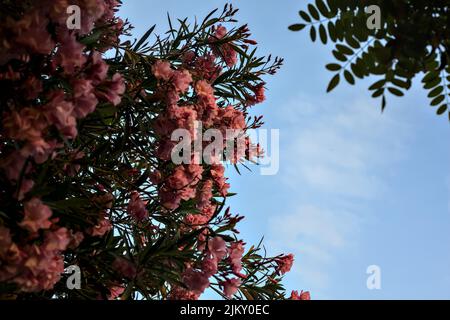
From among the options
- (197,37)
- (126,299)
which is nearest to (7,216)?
(126,299)

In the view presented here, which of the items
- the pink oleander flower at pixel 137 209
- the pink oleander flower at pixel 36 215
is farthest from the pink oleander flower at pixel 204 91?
the pink oleander flower at pixel 36 215

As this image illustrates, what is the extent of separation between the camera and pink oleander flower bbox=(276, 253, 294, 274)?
3561 mm

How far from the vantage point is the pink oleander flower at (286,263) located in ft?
11.7

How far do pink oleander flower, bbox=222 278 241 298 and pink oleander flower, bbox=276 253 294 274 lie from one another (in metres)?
0.74

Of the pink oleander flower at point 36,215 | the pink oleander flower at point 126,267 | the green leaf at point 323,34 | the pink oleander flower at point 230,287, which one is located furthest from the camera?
the pink oleander flower at point 230,287

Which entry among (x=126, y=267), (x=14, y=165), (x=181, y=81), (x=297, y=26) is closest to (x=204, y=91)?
(x=181, y=81)

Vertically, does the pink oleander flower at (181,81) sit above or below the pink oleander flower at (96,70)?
above

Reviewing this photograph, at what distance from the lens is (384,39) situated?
233cm

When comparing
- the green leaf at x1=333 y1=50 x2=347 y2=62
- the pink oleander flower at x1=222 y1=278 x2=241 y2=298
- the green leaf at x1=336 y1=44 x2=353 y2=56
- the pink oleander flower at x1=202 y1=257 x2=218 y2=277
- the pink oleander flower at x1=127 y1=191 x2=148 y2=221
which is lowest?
the pink oleander flower at x1=222 y1=278 x2=241 y2=298

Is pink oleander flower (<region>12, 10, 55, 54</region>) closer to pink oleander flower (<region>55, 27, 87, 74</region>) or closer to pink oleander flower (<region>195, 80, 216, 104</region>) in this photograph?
pink oleander flower (<region>55, 27, 87, 74</region>)

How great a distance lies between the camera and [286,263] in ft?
11.7

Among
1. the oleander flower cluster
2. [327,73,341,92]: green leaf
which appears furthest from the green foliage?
the oleander flower cluster

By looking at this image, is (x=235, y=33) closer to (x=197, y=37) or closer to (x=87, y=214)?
(x=197, y=37)

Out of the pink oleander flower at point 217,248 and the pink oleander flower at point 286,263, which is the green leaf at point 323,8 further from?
the pink oleander flower at point 286,263
